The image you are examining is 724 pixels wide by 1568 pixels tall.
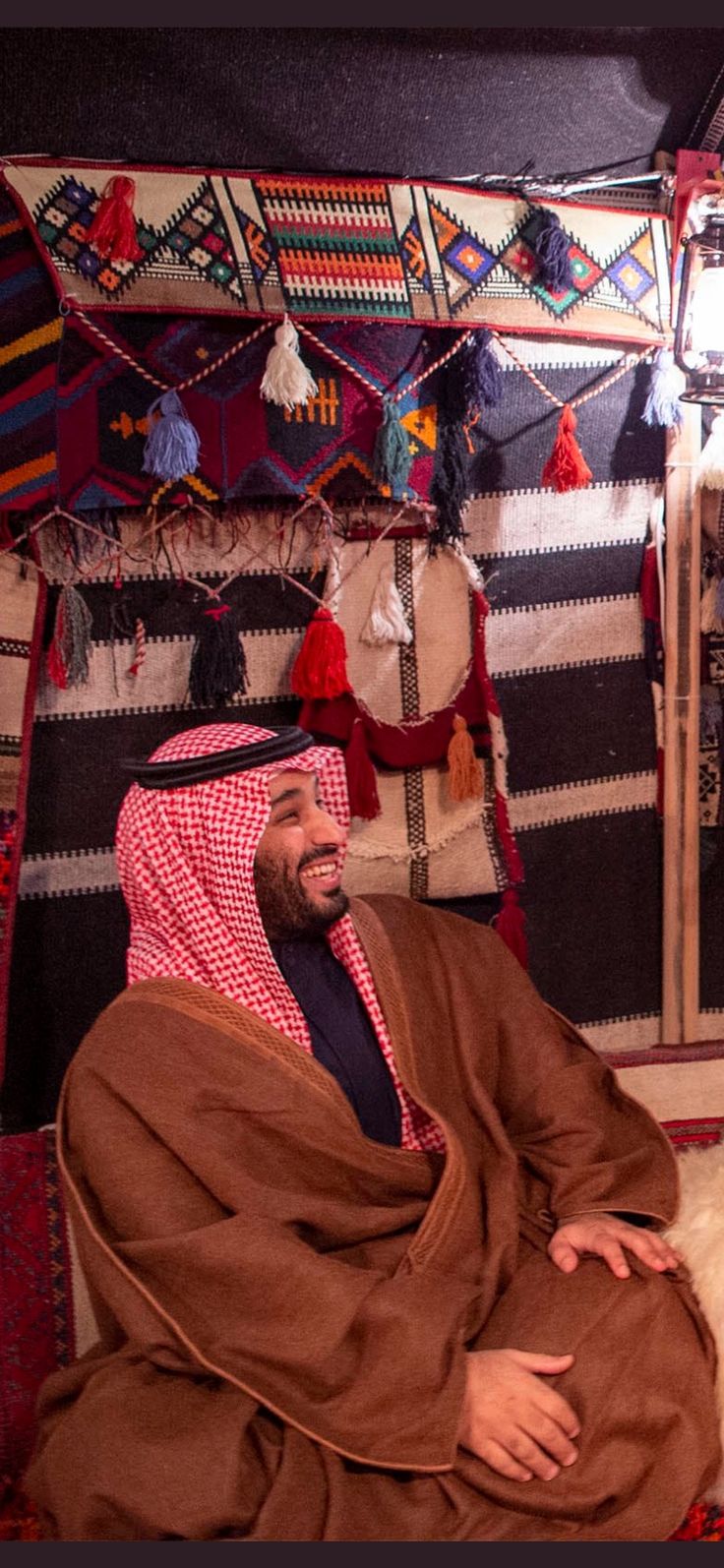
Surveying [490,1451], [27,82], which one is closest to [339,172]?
[27,82]

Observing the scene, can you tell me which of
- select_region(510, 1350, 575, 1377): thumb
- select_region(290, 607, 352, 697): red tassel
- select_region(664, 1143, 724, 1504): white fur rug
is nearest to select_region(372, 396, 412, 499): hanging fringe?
select_region(290, 607, 352, 697): red tassel

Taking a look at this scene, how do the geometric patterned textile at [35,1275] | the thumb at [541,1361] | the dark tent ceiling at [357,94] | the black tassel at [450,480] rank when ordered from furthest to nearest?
1. the black tassel at [450,480]
2. the dark tent ceiling at [357,94]
3. the geometric patterned textile at [35,1275]
4. the thumb at [541,1361]

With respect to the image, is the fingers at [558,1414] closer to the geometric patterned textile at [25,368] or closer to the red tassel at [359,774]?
the red tassel at [359,774]

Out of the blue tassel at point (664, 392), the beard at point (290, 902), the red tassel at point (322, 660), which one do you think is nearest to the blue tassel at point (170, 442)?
the red tassel at point (322, 660)

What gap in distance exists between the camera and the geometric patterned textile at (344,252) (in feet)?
8.77

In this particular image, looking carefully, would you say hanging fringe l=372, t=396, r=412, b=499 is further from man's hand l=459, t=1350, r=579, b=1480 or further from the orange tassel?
man's hand l=459, t=1350, r=579, b=1480

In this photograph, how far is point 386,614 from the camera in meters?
3.05

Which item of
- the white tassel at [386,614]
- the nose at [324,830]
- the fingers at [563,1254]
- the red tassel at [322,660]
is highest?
the white tassel at [386,614]

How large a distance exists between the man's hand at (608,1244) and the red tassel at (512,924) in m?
0.94

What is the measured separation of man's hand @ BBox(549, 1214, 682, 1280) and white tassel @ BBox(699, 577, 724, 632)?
1.46 metres

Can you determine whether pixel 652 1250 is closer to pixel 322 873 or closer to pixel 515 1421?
pixel 515 1421

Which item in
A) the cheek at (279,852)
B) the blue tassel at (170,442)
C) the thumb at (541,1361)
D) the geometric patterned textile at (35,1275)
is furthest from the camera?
the blue tassel at (170,442)

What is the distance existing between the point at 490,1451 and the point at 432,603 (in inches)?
67.3

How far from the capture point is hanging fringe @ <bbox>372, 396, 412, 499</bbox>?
2.91 m
